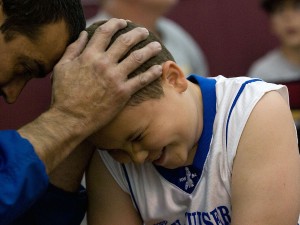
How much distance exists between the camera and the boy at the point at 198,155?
168 cm

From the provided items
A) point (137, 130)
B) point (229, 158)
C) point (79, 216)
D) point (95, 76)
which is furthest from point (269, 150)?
point (79, 216)

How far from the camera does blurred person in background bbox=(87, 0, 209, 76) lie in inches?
125

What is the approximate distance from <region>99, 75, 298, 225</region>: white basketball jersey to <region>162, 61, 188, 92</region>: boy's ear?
0.10m

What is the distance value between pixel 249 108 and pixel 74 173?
485 mm

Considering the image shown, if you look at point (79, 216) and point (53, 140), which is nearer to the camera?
point (53, 140)

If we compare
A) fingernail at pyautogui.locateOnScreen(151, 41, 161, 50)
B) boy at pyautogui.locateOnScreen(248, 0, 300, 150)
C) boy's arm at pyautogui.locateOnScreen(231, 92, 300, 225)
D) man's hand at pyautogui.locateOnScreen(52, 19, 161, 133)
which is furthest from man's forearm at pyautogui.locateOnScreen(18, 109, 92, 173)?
boy at pyautogui.locateOnScreen(248, 0, 300, 150)

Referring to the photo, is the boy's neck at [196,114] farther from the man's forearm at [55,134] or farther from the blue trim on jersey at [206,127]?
the man's forearm at [55,134]

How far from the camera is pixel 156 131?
5.55 ft

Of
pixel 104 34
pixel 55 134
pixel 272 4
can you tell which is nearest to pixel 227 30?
pixel 272 4

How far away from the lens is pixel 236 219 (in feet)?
5.50

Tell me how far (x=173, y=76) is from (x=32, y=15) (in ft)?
1.10

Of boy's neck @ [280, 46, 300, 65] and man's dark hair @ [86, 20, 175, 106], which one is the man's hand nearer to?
man's dark hair @ [86, 20, 175, 106]

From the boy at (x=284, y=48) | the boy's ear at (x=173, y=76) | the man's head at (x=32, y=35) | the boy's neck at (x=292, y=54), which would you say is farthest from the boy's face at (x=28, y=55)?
the boy's neck at (x=292, y=54)

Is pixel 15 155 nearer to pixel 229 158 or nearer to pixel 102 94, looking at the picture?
pixel 102 94
